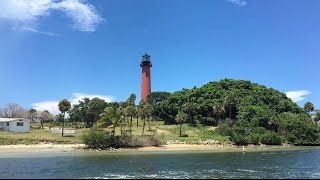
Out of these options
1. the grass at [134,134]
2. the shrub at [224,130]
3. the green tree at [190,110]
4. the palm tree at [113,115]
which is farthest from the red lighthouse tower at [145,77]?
the palm tree at [113,115]

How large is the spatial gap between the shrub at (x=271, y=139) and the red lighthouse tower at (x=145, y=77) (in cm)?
4652

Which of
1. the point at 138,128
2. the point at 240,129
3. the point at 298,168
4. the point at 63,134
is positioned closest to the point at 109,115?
the point at 63,134

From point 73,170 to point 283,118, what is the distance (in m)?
82.8

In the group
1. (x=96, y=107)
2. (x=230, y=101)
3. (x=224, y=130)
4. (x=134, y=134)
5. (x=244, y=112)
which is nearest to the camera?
(x=134, y=134)

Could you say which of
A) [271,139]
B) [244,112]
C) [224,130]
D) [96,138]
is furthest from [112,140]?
[244,112]

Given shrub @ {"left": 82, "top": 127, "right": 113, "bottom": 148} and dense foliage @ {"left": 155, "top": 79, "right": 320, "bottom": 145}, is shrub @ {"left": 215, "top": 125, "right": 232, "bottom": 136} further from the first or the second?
shrub @ {"left": 82, "top": 127, "right": 113, "bottom": 148}

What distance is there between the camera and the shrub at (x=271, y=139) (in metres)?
108

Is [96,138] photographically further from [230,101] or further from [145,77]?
[145,77]

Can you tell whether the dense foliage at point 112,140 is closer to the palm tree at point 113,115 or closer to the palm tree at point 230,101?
the palm tree at point 113,115

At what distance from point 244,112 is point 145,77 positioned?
3704cm

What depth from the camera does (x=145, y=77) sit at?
141 metres

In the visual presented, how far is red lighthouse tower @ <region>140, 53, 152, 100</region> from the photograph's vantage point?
140875mm

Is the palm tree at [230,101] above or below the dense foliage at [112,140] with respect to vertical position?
above

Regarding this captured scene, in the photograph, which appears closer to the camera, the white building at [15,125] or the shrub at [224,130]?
the white building at [15,125]
